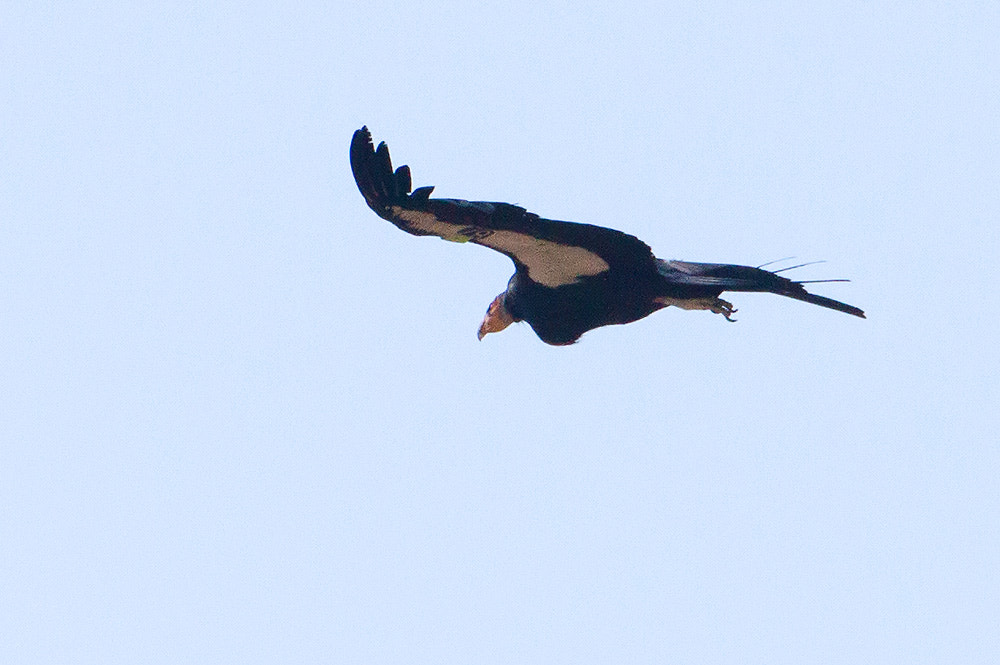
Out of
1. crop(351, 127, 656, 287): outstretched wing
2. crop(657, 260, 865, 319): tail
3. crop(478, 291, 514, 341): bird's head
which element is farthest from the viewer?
crop(478, 291, 514, 341): bird's head

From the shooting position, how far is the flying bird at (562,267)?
10102 millimetres

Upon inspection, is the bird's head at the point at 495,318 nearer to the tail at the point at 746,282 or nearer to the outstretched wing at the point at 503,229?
the outstretched wing at the point at 503,229

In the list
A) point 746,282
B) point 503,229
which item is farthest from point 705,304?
point 503,229

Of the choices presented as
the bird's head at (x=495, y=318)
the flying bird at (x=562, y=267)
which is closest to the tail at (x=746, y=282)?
the flying bird at (x=562, y=267)

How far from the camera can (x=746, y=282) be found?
11.4m

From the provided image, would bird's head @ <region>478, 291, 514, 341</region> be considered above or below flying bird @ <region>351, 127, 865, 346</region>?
above

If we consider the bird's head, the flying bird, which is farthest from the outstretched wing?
the bird's head

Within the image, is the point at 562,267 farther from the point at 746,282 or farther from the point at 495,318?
the point at 495,318

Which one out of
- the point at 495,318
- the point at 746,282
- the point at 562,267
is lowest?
the point at 746,282

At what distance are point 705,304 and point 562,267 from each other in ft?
3.63

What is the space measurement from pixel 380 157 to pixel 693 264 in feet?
9.88

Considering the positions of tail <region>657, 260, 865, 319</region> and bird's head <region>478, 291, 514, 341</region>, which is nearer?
tail <region>657, 260, 865, 319</region>

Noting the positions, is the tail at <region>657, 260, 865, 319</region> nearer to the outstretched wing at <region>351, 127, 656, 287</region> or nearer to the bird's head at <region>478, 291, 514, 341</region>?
the outstretched wing at <region>351, 127, 656, 287</region>

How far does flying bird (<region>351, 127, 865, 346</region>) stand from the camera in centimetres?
1010
